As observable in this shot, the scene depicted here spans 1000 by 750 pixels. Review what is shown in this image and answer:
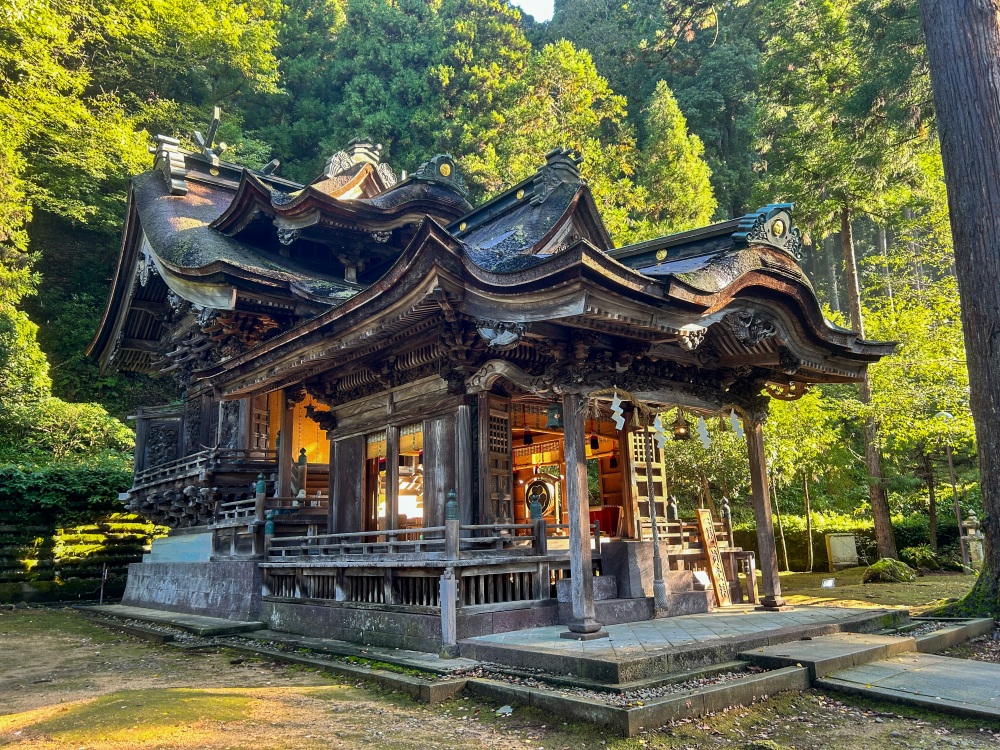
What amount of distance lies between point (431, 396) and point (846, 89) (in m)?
17.7

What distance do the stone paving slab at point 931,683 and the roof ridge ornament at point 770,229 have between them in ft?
15.5

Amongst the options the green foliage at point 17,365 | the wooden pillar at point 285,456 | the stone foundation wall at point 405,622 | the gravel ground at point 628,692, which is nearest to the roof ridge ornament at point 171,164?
Answer: the green foliage at point 17,365

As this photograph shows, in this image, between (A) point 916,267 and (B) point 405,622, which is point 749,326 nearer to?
(B) point 405,622

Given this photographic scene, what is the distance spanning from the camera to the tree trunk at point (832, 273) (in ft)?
118

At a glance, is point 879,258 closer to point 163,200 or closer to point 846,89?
point 846,89

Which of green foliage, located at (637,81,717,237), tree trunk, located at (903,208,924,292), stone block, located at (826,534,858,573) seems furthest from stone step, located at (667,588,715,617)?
green foliage, located at (637,81,717,237)

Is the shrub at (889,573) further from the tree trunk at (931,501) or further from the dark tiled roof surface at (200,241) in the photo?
the dark tiled roof surface at (200,241)

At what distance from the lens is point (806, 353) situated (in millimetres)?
9133

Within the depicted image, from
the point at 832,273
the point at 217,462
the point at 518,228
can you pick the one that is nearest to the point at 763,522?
the point at 518,228

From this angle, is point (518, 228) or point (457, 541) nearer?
point (457, 541)

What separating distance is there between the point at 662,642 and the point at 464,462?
3571mm

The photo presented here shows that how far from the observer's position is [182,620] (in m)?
12.1

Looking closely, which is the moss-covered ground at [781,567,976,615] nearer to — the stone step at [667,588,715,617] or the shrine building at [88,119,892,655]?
the shrine building at [88,119,892,655]

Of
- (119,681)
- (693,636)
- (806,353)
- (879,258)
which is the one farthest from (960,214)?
(879,258)
